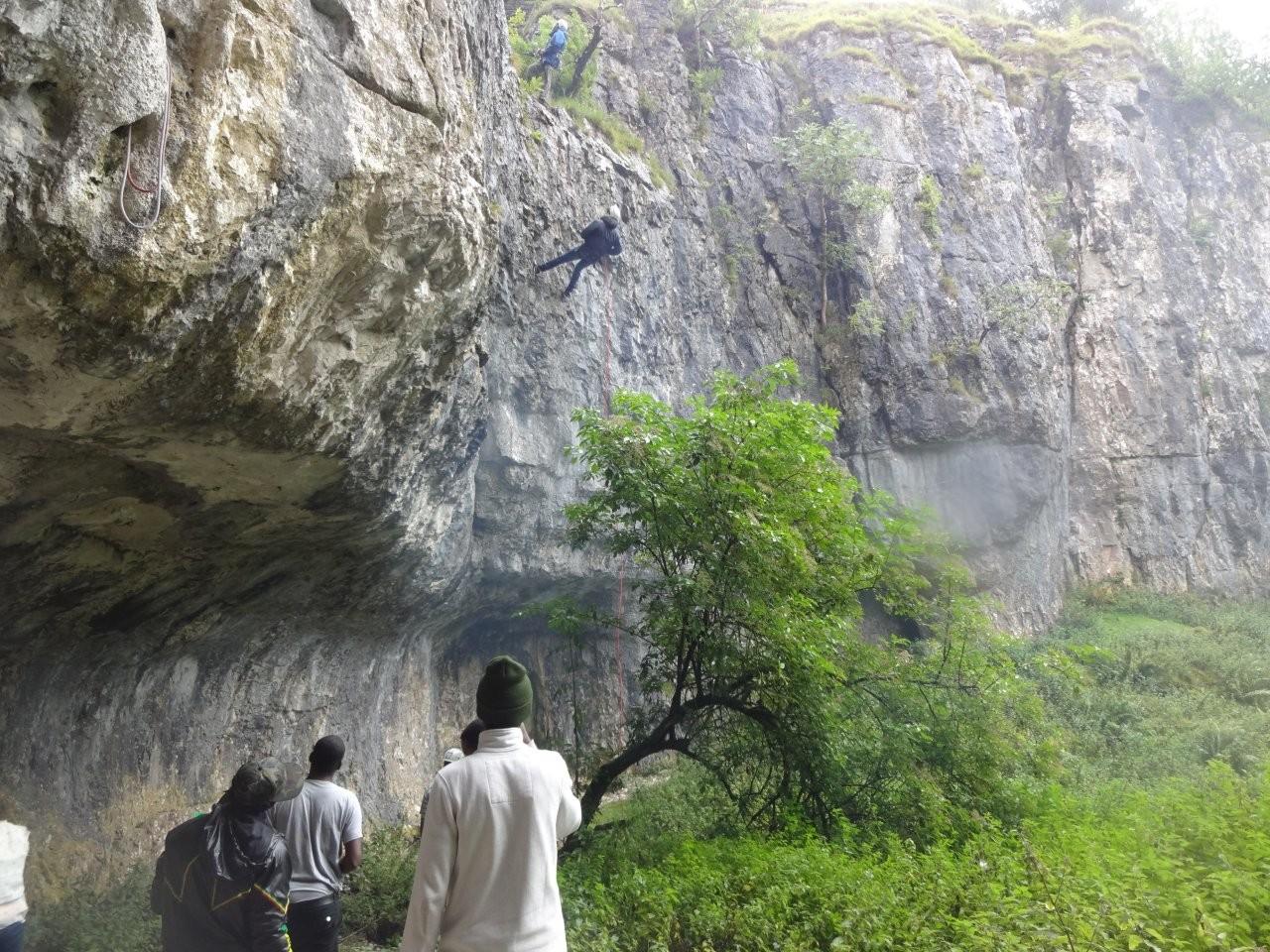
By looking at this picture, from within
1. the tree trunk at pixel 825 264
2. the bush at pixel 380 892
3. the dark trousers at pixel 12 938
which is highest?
the tree trunk at pixel 825 264

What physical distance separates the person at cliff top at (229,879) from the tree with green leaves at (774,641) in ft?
15.4

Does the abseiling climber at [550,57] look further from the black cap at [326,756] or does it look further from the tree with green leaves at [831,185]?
the black cap at [326,756]

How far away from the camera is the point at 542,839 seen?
2875mm

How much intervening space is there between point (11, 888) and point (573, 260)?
10.3m

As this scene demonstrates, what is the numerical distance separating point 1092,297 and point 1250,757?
589 inches

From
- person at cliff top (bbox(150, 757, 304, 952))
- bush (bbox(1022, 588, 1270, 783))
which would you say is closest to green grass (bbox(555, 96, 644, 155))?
bush (bbox(1022, 588, 1270, 783))

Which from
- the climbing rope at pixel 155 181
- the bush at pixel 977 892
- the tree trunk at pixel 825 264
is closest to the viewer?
the climbing rope at pixel 155 181

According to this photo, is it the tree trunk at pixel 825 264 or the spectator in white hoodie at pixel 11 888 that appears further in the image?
the tree trunk at pixel 825 264

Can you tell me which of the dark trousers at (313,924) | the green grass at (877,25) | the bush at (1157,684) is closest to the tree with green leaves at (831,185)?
the green grass at (877,25)

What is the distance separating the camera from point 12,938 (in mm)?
3830

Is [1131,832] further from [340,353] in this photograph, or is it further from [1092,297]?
[1092,297]

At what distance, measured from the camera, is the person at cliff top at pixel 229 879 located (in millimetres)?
3707

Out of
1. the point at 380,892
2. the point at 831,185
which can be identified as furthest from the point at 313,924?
the point at 831,185

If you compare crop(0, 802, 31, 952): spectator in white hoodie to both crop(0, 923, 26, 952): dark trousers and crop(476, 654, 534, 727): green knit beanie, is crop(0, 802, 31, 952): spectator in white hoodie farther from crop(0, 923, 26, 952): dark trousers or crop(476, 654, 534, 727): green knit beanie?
crop(476, 654, 534, 727): green knit beanie
